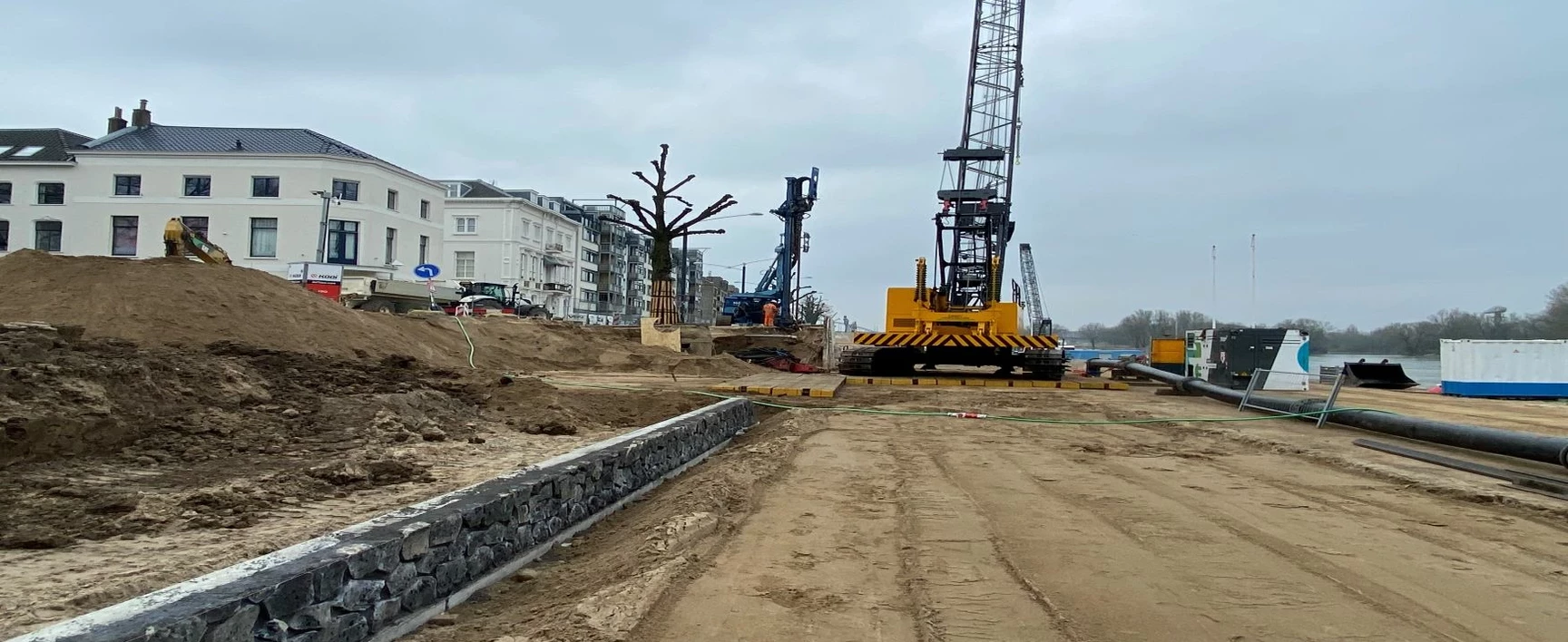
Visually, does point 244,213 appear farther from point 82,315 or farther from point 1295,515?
point 1295,515

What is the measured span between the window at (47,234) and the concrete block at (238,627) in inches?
2343

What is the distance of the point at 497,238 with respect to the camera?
229ft

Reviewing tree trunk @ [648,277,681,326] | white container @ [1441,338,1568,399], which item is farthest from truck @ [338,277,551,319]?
white container @ [1441,338,1568,399]

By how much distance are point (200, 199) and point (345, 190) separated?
772 cm

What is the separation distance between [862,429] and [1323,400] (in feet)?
A: 22.6

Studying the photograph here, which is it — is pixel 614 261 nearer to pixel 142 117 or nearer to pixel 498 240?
pixel 498 240

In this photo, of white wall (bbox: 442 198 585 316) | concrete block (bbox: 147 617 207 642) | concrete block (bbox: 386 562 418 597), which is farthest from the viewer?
white wall (bbox: 442 198 585 316)

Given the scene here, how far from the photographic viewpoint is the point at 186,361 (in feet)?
28.4

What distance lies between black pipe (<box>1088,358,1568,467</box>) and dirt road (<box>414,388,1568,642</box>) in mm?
776

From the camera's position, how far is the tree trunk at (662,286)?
26.3 meters

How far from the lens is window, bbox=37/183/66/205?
47969mm

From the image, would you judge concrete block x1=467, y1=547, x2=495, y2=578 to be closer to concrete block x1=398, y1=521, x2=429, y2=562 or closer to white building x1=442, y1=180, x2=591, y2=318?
concrete block x1=398, y1=521, x2=429, y2=562

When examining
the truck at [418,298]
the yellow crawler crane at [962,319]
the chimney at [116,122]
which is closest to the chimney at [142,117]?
the chimney at [116,122]

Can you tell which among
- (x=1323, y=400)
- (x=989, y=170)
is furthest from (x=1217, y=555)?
(x=989, y=170)
